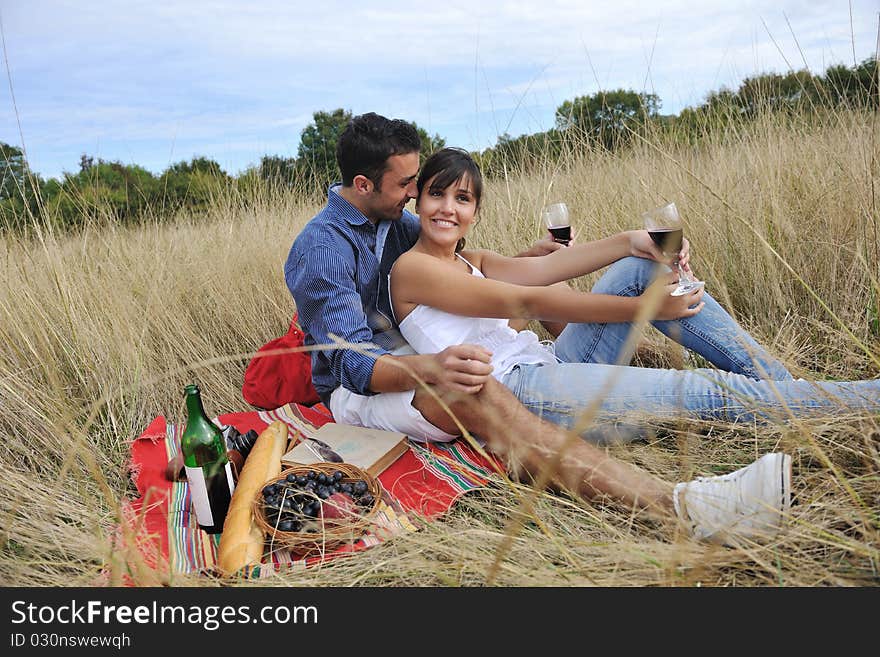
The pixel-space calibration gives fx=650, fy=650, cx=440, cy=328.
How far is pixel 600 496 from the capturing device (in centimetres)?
208

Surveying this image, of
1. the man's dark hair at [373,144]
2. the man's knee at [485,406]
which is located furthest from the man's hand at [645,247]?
the man's dark hair at [373,144]

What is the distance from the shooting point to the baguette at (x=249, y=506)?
2.05 metres

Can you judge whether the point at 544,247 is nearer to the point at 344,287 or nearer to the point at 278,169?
the point at 344,287

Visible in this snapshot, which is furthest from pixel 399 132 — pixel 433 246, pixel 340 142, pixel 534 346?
pixel 534 346

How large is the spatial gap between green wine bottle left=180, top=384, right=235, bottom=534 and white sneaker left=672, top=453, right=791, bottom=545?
1545 millimetres

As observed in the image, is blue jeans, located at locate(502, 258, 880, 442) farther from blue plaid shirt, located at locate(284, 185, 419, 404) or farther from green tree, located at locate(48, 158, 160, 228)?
green tree, located at locate(48, 158, 160, 228)

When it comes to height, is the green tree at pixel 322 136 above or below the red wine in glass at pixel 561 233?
above

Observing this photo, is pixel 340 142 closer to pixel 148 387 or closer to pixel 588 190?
pixel 148 387

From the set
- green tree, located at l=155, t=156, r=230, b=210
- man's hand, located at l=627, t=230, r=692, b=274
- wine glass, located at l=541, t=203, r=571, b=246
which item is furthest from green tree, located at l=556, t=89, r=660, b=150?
green tree, located at l=155, t=156, r=230, b=210

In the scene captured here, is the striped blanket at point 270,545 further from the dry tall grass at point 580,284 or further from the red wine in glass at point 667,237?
the red wine in glass at point 667,237

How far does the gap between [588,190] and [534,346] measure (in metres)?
2.24

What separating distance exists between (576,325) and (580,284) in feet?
3.94

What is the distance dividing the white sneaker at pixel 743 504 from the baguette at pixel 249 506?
1314 millimetres

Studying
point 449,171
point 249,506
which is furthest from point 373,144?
point 249,506
